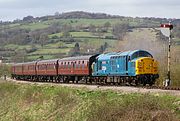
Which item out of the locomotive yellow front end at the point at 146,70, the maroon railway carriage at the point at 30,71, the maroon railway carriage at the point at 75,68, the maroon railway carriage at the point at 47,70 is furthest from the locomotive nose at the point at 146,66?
the maroon railway carriage at the point at 30,71

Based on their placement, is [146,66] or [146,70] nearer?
[146,70]

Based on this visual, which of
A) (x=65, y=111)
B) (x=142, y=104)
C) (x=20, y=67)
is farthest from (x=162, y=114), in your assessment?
(x=20, y=67)

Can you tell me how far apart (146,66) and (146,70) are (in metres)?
0.31

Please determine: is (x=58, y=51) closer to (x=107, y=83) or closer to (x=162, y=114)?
(x=107, y=83)

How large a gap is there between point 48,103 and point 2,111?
9175 millimetres

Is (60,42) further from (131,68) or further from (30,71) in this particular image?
(131,68)

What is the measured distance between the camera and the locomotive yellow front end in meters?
34.6

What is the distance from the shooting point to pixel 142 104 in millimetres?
20188

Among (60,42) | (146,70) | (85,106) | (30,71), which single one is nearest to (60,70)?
(30,71)

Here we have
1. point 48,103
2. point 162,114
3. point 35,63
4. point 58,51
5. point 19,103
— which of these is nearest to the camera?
point 162,114

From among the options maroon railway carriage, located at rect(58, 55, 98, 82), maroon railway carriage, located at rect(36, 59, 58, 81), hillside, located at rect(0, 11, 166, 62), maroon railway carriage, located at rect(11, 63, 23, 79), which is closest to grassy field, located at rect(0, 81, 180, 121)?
maroon railway carriage, located at rect(58, 55, 98, 82)

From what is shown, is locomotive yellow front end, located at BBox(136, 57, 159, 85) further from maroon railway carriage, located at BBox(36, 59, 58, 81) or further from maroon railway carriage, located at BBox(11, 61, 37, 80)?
maroon railway carriage, located at BBox(11, 61, 37, 80)

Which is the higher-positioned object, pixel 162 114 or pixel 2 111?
pixel 162 114

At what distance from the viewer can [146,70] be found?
114 ft
